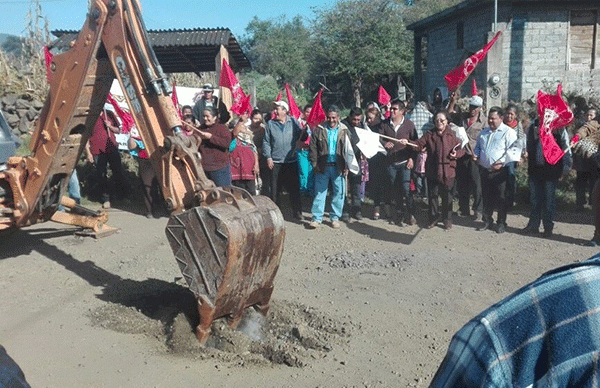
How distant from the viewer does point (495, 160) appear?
9633 mm

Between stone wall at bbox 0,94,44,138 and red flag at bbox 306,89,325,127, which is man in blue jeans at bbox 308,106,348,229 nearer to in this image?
red flag at bbox 306,89,325,127

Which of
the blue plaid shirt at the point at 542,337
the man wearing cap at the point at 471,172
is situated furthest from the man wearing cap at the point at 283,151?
the blue plaid shirt at the point at 542,337

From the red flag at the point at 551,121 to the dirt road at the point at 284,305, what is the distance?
1249 mm

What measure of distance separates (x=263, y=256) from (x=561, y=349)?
415 cm

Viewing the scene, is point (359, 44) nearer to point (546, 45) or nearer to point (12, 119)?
point (546, 45)

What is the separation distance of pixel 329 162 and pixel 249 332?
16.2 ft

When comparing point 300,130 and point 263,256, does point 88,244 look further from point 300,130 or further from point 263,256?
point 263,256

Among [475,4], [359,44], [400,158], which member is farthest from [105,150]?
[359,44]

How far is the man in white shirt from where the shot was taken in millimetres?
9602

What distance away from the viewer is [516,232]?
9695 mm

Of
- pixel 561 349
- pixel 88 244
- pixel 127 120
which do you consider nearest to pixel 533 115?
pixel 127 120

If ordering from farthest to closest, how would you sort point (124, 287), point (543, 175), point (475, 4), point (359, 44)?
point (359, 44)
point (475, 4)
point (543, 175)
point (124, 287)

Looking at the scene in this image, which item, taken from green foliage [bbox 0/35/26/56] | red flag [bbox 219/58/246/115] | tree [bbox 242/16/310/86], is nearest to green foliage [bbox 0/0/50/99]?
green foliage [bbox 0/35/26/56]

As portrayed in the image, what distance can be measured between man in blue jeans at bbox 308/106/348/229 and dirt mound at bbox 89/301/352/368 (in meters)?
3.96
